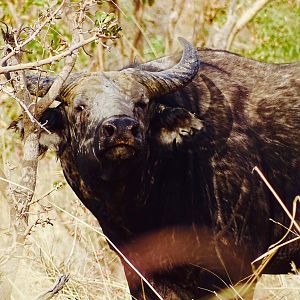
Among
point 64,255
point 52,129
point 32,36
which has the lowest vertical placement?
point 64,255

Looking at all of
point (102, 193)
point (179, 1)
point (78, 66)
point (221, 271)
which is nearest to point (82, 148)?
point (102, 193)

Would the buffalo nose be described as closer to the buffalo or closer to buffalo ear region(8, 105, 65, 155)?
the buffalo

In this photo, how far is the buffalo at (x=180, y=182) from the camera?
5.87 m

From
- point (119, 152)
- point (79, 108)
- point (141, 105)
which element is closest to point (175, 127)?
point (141, 105)

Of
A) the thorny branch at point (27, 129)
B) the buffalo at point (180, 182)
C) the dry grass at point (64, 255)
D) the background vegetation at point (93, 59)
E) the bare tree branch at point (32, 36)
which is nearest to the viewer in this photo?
the bare tree branch at point (32, 36)

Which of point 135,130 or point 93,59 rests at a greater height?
point 135,130

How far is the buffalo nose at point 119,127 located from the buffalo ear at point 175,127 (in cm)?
69

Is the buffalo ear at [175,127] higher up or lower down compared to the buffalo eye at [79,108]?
lower down

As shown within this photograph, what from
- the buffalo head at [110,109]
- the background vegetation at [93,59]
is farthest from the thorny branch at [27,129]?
the background vegetation at [93,59]

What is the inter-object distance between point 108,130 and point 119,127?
77 mm

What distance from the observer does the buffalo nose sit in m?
5.18

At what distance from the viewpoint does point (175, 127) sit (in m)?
5.93

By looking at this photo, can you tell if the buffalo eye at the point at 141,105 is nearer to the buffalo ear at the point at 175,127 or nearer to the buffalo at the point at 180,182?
the buffalo at the point at 180,182

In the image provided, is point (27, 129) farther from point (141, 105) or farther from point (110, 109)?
point (141, 105)
